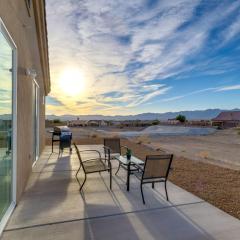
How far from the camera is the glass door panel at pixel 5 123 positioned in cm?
281

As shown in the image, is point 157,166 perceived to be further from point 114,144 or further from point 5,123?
point 114,144

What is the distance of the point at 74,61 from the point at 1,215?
28.9 feet

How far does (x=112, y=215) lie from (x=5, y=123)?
1.82m

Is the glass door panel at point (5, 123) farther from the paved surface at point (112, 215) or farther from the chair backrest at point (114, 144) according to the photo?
the chair backrest at point (114, 144)

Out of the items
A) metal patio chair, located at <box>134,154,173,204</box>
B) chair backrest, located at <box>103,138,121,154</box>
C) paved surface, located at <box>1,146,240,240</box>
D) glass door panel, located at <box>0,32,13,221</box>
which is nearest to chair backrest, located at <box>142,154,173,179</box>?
metal patio chair, located at <box>134,154,173,204</box>

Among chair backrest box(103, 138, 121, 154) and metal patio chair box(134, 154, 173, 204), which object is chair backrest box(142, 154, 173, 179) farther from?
chair backrest box(103, 138, 121, 154)

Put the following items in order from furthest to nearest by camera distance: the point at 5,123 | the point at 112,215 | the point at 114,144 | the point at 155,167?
1. the point at 114,144
2. the point at 155,167
3. the point at 112,215
4. the point at 5,123

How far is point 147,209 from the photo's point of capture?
10.9 ft

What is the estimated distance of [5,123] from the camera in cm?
295

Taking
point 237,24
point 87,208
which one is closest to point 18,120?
point 87,208

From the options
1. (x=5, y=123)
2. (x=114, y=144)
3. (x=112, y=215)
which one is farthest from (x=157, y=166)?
(x=114, y=144)

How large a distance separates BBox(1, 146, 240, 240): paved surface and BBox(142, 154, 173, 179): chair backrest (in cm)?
39

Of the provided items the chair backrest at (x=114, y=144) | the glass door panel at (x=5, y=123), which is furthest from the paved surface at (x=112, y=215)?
the chair backrest at (x=114, y=144)

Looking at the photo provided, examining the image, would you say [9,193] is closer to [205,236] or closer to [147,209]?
[147,209]
